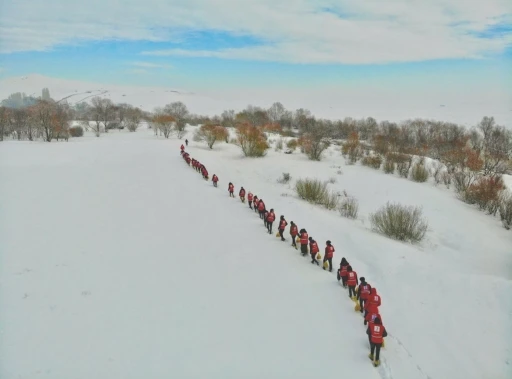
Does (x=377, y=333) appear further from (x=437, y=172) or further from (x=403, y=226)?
(x=437, y=172)

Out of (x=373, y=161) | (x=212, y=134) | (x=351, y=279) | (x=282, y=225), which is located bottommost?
(x=351, y=279)

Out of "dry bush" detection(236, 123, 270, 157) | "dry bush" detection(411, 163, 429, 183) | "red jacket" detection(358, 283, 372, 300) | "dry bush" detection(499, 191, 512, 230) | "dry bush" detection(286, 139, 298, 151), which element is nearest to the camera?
"red jacket" detection(358, 283, 372, 300)

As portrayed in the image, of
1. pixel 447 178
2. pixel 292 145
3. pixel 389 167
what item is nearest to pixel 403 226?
pixel 447 178

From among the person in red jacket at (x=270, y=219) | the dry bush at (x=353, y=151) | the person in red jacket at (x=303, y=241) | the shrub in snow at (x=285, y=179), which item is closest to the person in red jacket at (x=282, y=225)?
the person in red jacket at (x=270, y=219)

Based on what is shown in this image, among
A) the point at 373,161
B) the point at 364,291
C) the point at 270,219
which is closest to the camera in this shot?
the point at 364,291

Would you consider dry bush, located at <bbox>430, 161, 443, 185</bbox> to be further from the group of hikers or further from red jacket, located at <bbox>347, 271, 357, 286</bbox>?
red jacket, located at <bbox>347, 271, 357, 286</bbox>

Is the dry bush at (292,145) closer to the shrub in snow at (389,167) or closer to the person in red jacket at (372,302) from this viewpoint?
the shrub in snow at (389,167)

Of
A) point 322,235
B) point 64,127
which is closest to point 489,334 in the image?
point 322,235

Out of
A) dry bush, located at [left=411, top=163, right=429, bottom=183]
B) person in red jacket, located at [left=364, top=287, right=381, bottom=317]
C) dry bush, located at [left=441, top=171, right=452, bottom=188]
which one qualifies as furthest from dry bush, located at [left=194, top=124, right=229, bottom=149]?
person in red jacket, located at [left=364, top=287, right=381, bottom=317]
